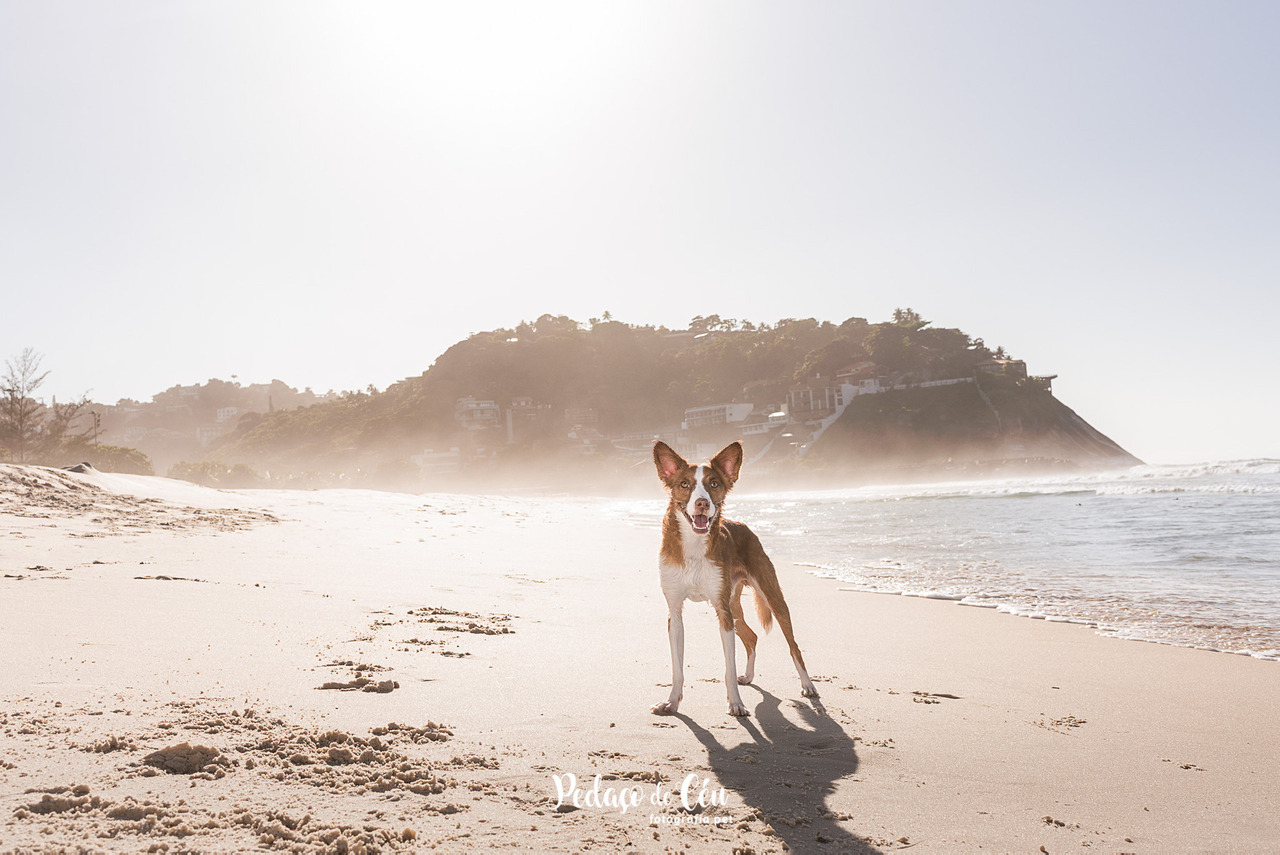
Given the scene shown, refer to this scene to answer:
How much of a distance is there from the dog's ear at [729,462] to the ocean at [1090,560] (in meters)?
4.65

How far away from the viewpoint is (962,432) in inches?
3511

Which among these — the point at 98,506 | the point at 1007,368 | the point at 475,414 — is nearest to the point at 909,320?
the point at 1007,368

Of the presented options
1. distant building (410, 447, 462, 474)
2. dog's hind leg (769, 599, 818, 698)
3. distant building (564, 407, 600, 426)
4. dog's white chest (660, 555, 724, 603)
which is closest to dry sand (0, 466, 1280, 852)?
dog's hind leg (769, 599, 818, 698)

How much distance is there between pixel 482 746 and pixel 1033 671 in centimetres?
408

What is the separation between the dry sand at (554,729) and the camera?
7.82 feet

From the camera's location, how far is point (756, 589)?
14.9ft

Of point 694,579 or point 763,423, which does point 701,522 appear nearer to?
point 694,579

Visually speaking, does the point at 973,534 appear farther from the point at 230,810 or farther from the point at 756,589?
the point at 230,810

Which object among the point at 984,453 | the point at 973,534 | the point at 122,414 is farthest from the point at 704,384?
the point at 122,414

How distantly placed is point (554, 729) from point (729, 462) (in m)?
1.71

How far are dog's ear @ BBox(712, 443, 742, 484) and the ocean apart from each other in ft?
15.3

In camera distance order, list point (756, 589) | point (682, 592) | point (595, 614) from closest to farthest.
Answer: point (682, 592) → point (756, 589) → point (595, 614)

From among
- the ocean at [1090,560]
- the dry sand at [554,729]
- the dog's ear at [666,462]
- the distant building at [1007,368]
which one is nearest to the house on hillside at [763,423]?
the distant building at [1007,368]

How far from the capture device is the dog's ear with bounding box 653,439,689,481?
4.03 metres
